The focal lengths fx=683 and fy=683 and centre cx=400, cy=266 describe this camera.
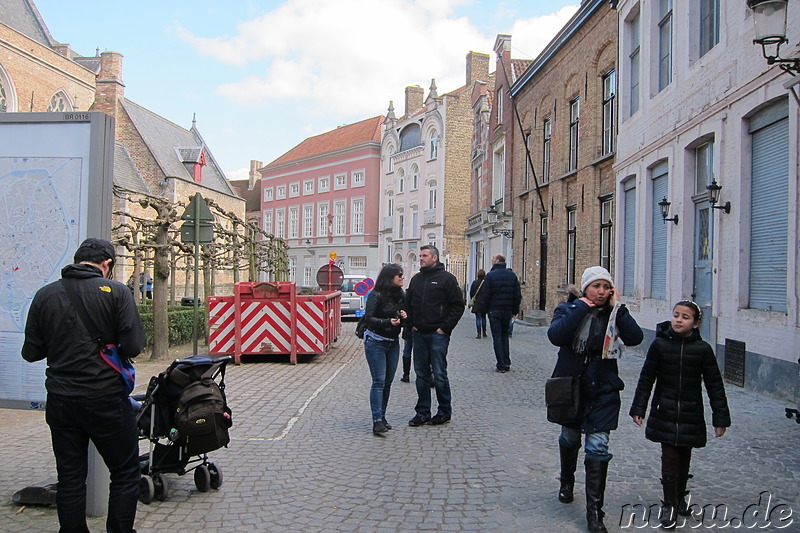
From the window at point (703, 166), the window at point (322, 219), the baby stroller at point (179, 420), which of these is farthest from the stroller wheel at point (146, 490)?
the window at point (322, 219)

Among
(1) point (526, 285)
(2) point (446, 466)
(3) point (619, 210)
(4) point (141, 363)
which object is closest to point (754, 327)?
(2) point (446, 466)

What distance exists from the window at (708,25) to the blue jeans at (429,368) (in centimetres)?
721

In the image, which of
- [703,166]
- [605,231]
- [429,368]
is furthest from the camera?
[605,231]

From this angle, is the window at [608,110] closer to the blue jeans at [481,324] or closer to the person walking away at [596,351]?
the blue jeans at [481,324]

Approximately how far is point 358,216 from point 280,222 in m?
11.3

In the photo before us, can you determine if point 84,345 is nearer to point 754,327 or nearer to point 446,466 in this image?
point 446,466

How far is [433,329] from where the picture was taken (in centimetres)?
708

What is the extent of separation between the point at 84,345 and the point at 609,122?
15440mm

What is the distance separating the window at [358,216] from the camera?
2062 inches

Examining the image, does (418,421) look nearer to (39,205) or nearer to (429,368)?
(429,368)

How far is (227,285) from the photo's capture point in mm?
44625

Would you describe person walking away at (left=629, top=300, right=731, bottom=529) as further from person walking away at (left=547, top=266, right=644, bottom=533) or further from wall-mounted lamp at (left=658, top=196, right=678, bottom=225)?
wall-mounted lamp at (left=658, top=196, right=678, bottom=225)

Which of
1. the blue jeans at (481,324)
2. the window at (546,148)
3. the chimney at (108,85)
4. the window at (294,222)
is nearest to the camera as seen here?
the blue jeans at (481,324)

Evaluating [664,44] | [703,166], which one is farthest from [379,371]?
[664,44]
